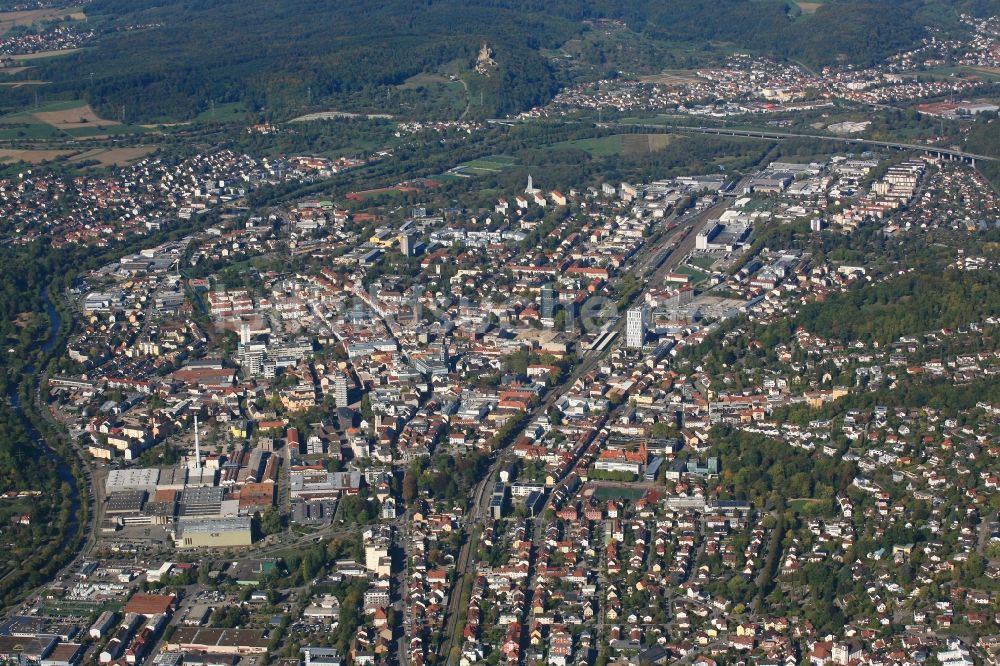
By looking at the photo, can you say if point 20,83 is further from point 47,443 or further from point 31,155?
point 47,443

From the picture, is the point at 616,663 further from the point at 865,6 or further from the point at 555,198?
the point at 865,6

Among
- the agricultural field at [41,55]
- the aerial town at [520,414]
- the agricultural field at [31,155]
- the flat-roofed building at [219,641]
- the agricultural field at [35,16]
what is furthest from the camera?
the agricultural field at [35,16]

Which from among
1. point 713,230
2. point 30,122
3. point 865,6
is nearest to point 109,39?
point 30,122

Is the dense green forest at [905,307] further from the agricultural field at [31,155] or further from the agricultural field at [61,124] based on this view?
the agricultural field at [61,124]

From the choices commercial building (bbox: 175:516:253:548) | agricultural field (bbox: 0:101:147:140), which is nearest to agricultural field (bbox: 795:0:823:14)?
agricultural field (bbox: 0:101:147:140)

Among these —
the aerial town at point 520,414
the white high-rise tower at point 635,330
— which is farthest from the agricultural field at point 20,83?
the white high-rise tower at point 635,330
